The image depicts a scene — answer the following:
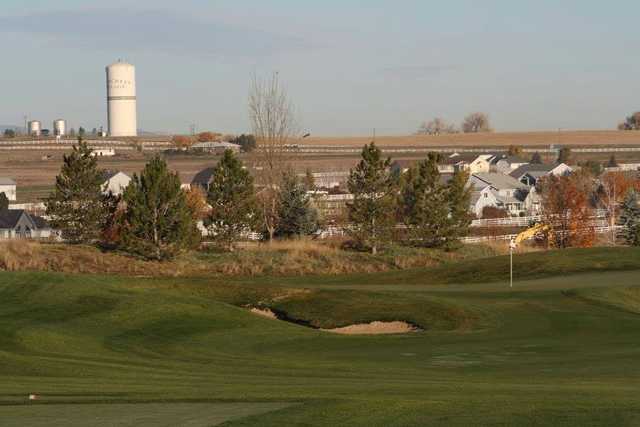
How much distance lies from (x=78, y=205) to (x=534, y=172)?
7558 cm

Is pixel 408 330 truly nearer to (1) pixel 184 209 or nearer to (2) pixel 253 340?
(2) pixel 253 340

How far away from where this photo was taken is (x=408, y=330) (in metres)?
31.7

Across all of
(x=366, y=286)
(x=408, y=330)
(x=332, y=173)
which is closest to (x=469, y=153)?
(x=332, y=173)

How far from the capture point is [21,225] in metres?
82.2

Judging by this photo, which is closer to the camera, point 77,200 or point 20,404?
point 20,404

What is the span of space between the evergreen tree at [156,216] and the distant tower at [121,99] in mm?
120528

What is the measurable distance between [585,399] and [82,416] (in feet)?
23.2

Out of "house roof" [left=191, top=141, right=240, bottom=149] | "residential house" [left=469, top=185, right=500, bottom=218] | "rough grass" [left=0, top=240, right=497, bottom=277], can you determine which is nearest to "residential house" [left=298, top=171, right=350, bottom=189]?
"residential house" [left=469, top=185, right=500, bottom=218]

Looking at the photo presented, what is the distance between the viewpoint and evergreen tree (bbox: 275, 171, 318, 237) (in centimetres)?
7081

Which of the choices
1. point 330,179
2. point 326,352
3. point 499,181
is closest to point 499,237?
point 499,181

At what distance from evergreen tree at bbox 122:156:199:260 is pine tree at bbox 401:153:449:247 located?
14.8m

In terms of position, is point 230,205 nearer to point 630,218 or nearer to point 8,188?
point 630,218

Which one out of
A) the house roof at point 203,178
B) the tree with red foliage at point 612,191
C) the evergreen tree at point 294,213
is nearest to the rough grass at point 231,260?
the evergreen tree at point 294,213

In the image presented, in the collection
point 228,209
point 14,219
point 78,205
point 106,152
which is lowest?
point 14,219
